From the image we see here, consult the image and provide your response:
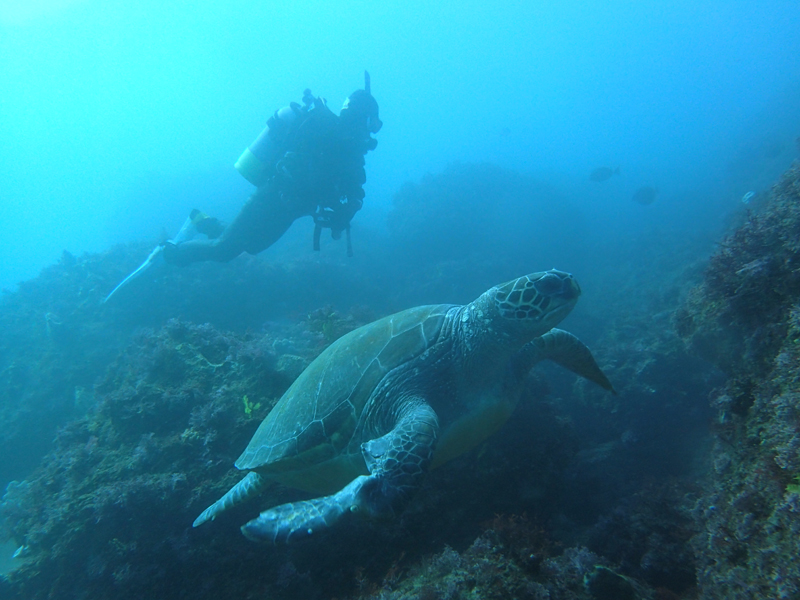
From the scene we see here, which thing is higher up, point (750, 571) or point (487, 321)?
point (487, 321)

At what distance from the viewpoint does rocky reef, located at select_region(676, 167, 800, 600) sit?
176 cm

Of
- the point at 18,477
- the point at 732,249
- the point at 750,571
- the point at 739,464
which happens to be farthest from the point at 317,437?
the point at 18,477

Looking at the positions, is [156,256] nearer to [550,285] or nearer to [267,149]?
[267,149]

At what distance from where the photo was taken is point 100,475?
4227 mm

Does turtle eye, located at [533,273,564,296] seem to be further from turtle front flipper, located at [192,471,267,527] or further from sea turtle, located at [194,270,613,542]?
turtle front flipper, located at [192,471,267,527]

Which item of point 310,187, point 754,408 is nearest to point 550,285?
point 754,408

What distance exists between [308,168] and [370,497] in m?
7.55

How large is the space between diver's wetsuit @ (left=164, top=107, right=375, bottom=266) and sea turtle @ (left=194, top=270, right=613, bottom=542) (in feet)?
18.6

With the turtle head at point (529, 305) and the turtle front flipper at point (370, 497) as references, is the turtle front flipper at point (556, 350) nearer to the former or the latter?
the turtle head at point (529, 305)

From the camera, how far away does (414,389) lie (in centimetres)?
301

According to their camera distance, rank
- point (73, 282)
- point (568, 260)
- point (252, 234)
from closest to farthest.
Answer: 1. point (252, 234)
2. point (73, 282)
3. point (568, 260)

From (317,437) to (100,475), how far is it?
3327 millimetres

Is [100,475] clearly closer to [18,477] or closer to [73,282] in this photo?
[18,477]

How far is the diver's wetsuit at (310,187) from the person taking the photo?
8023 millimetres
